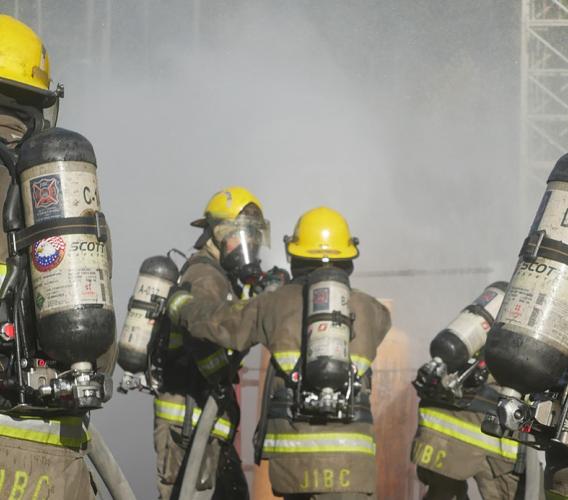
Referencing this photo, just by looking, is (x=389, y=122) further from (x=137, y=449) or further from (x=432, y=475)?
(x=432, y=475)

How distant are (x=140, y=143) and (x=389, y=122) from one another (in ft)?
8.98

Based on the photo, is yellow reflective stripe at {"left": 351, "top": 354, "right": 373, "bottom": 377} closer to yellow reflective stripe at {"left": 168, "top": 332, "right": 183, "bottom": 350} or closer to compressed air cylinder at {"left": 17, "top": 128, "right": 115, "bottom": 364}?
yellow reflective stripe at {"left": 168, "top": 332, "right": 183, "bottom": 350}

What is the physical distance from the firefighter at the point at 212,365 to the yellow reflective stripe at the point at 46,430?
196 cm

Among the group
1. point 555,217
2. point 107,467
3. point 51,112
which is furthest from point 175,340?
point 555,217

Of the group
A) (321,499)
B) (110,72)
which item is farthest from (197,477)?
(110,72)

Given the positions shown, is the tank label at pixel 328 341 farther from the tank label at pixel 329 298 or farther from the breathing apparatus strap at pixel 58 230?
the breathing apparatus strap at pixel 58 230

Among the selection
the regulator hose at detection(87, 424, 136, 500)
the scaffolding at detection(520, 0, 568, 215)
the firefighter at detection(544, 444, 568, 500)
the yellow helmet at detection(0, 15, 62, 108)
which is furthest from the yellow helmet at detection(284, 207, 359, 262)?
the scaffolding at detection(520, 0, 568, 215)

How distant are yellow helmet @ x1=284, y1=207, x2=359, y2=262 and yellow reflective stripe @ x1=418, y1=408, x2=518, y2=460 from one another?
839 mm

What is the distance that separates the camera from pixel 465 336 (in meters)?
5.61

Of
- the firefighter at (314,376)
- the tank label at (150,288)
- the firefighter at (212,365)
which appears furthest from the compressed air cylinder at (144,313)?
the firefighter at (314,376)

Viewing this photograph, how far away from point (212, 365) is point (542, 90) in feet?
26.0

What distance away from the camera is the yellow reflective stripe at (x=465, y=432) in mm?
5402

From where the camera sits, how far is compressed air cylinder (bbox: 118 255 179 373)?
6.25m

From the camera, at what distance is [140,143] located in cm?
1215
